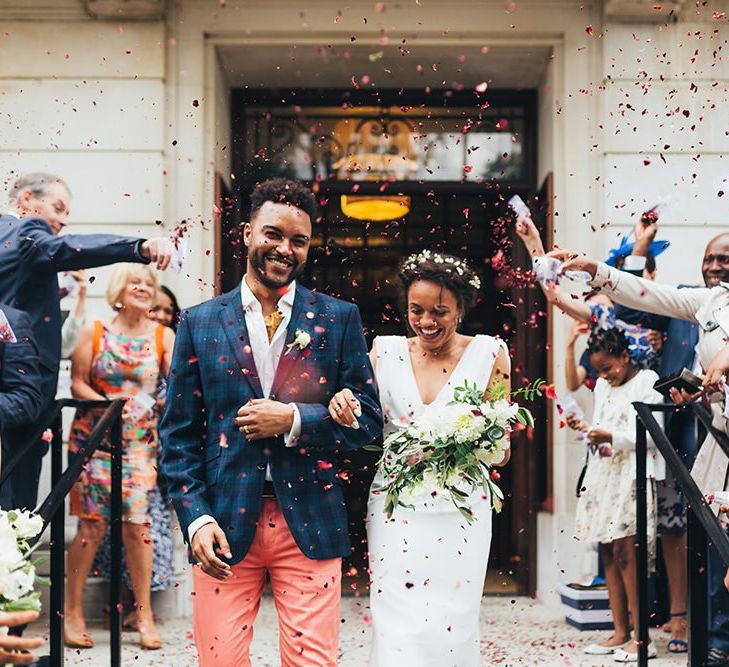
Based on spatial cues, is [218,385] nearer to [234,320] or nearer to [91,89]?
[234,320]

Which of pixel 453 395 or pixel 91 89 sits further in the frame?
pixel 91 89

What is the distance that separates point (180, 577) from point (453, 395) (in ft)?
10.7

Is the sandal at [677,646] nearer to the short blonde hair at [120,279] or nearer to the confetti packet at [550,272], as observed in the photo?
the confetti packet at [550,272]

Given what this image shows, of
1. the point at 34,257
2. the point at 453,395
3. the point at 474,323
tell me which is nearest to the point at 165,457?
the point at 453,395

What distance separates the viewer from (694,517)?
4379 millimetres

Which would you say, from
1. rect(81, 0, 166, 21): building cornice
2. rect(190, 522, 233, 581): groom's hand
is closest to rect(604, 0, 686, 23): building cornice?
rect(81, 0, 166, 21): building cornice

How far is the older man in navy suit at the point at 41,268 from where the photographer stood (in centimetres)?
475

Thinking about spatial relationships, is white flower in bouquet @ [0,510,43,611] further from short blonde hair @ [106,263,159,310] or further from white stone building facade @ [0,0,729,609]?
white stone building facade @ [0,0,729,609]

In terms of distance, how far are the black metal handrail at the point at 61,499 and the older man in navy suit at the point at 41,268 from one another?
0.46 ft

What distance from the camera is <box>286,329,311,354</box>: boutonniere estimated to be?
3.70 m

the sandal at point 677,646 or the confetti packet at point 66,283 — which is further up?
the confetti packet at point 66,283

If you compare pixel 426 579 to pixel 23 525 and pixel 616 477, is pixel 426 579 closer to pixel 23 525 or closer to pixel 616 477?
pixel 23 525

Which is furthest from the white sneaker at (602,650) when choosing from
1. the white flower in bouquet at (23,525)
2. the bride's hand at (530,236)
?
the white flower in bouquet at (23,525)

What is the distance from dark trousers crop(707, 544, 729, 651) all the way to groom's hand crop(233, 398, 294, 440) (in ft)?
8.72
